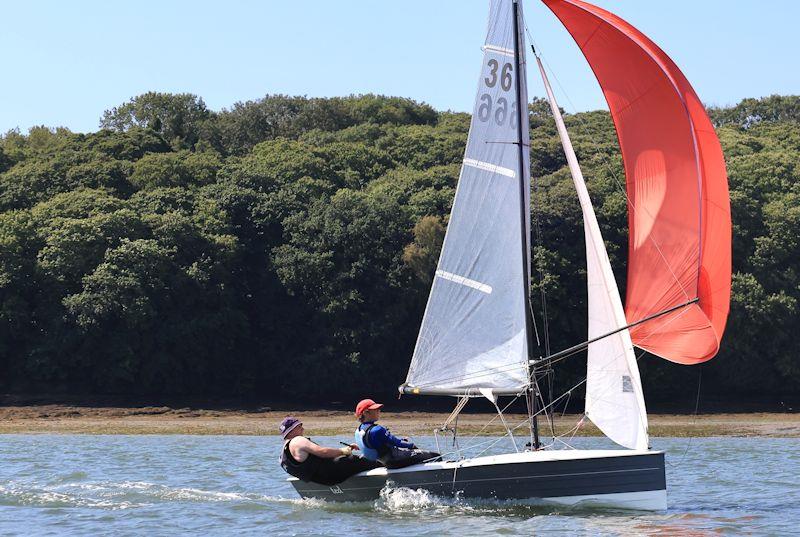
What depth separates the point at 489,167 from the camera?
17844mm

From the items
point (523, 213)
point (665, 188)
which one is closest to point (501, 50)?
point (523, 213)

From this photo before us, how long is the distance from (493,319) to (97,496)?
743cm

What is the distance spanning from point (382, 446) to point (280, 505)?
2345mm

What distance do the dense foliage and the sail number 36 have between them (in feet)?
77.6

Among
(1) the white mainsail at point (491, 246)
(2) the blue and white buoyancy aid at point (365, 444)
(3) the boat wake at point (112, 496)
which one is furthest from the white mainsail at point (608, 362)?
(3) the boat wake at point (112, 496)

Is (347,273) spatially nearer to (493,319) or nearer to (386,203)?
(386,203)

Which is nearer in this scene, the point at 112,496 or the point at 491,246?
the point at 491,246

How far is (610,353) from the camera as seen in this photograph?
16984mm

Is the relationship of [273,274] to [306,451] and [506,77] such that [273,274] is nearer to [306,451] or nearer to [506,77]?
[306,451]

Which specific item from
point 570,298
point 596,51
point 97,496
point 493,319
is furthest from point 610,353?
point 570,298

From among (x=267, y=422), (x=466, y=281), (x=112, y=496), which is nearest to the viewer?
(x=466, y=281)

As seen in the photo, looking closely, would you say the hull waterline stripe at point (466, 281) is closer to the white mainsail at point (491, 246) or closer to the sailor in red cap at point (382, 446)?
the white mainsail at point (491, 246)

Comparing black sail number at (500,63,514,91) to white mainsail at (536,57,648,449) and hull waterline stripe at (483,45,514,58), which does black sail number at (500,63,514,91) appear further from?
white mainsail at (536,57,648,449)

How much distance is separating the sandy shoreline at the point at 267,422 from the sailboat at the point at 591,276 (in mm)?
17474
